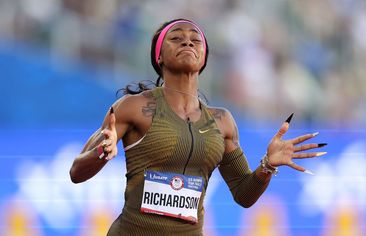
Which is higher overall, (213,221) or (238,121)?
(238,121)

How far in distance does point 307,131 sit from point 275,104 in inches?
45.7

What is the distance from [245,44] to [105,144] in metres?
5.55

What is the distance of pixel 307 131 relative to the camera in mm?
7227

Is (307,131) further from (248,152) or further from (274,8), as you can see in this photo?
(274,8)

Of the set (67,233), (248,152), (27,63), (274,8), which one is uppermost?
(274,8)

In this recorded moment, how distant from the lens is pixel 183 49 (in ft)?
11.9

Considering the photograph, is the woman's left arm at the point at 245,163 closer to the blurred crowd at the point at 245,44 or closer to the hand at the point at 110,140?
the hand at the point at 110,140

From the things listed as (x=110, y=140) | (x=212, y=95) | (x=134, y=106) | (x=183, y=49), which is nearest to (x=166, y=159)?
(x=134, y=106)

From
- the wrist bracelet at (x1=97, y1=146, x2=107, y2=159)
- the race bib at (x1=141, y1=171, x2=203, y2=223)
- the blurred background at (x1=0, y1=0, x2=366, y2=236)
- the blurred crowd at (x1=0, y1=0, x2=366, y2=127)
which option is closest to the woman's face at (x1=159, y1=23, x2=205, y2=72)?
the race bib at (x1=141, y1=171, x2=203, y2=223)

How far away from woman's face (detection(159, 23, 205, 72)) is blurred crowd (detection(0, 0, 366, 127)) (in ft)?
14.0

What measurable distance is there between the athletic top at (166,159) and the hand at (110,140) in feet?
0.98

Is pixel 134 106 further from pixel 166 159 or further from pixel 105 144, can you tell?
pixel 105 144

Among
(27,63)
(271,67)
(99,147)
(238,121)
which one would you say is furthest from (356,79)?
(99,147)

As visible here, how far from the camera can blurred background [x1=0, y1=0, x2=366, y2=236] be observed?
6.74 m
